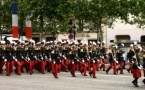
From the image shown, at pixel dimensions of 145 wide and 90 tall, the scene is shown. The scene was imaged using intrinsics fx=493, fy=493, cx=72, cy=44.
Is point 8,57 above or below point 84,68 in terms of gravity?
above

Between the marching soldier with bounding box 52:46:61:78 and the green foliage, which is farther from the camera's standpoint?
the green foliage

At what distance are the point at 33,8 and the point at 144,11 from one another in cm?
1030

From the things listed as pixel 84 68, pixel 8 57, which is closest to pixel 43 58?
pixel 8 57

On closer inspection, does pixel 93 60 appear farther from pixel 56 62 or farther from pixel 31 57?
pixel 31 57

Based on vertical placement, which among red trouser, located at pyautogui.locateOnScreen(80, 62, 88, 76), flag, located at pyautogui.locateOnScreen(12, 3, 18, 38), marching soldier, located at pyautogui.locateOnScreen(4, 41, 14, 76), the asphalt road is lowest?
the asphalt road

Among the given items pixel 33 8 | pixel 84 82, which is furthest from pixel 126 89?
pixel 33 8

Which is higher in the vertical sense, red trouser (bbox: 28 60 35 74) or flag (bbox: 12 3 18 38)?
flag (bbox: 12 3 18 38)

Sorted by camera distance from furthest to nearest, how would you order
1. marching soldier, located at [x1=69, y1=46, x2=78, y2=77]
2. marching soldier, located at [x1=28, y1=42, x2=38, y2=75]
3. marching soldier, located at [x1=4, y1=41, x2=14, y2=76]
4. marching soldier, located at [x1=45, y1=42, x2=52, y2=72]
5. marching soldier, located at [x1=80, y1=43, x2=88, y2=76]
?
marching soldier, located at [x1=45, y1=42, x2=52, y2=72], marching soldier, located at [x1=28, y1=42, x2=38, y2=75], marching soldier, located at [x1=4, y1=41, x2=14, y2=76], marching soldier, located at [x1=80, y1=43, x2=88, y2=76], marching soldier, located at [x1=69, y1=46, x2=78, y2=77]

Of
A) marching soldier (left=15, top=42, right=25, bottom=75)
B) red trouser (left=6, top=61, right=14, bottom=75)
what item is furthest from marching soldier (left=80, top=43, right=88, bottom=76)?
red trouser (left=6, top=61, right=14, bottom=75)

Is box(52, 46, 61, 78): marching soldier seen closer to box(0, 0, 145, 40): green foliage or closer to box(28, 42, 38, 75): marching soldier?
box(28, 42, 38, 75): marching soldier

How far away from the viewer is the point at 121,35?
59281 millimetres

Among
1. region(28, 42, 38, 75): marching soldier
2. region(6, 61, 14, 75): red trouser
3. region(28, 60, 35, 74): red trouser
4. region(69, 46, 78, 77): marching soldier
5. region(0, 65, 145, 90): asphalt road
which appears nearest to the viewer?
region(0, 65, 145, 90): asphalt road

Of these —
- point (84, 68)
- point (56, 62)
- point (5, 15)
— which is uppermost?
point (5, 15)

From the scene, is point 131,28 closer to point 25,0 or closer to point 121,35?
point 121,35
